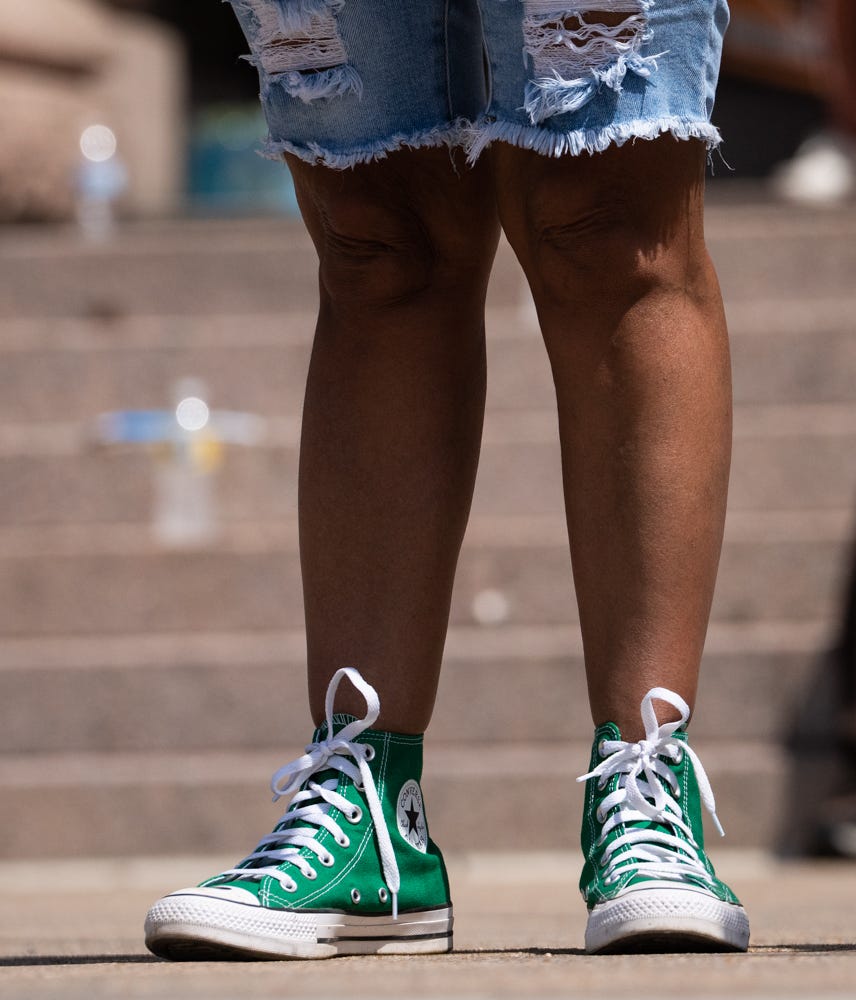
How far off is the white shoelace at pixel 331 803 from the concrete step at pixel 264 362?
2.35 metres

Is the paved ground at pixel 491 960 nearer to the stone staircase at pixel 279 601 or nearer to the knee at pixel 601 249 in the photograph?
the stone staircase at pixel 279 601

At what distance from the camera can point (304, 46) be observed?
1340 mm

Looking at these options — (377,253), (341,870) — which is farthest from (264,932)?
(377,253)

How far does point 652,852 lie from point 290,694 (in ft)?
5.71

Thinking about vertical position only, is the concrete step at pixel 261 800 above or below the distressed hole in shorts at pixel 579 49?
below

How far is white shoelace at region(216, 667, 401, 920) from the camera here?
1344 mm

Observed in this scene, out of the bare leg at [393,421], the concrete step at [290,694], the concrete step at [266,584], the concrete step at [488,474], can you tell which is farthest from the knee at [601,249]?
the concrete step at [488,474]

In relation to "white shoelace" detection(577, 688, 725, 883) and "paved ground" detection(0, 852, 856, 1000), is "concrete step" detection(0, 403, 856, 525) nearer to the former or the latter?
"paved ground" detection(0, 852, 856, 1000)

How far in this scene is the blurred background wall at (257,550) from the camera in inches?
113

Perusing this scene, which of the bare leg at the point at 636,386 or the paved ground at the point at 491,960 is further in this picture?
the bare leg at the point at 636,386

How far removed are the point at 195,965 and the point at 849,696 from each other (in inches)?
70.5

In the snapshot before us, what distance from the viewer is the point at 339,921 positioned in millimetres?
1331

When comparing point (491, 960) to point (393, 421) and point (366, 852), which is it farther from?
point (393, 421)

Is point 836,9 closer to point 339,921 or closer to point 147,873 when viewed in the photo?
point 339,921
